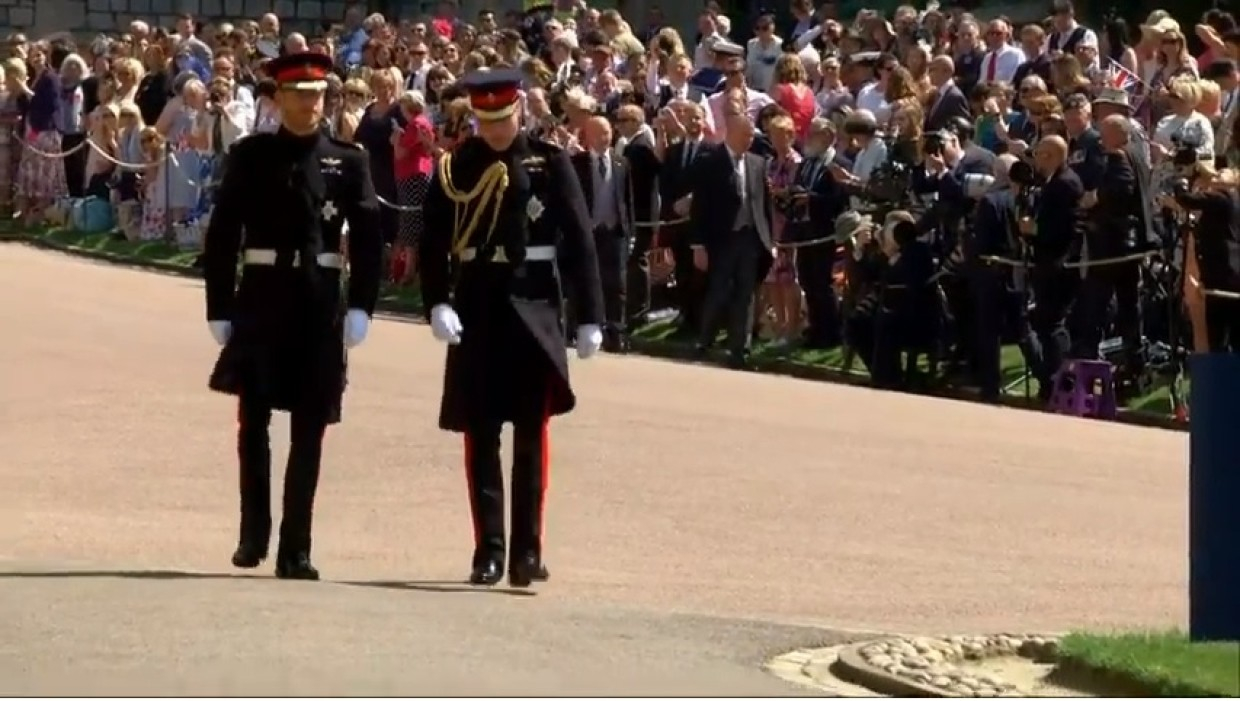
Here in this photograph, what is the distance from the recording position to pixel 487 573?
12.3 m

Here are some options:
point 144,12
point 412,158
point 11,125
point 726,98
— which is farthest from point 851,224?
point 144,12

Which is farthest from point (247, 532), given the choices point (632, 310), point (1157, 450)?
point (632, 310)

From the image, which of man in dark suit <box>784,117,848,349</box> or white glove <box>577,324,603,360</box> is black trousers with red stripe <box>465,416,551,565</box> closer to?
white glove <box>577,324,603,360</box>

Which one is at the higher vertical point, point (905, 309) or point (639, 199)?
point (639, 199)

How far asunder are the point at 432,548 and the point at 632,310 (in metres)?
10.5

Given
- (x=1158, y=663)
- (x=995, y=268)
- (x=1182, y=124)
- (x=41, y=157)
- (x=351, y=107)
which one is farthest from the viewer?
(x=41, y=157)

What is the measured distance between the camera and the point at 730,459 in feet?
53.5

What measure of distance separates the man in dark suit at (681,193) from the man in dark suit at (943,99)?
163 centimetres

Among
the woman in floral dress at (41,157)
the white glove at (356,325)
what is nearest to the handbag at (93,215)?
the woman in floral dress at (41,157)

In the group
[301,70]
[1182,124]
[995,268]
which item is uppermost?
[301,70]

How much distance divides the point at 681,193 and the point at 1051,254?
390cm

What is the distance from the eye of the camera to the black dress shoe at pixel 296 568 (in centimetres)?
1229

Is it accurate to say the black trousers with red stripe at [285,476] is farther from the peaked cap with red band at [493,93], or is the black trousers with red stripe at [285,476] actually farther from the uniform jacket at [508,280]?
the peaked cap with red band at [493,93]

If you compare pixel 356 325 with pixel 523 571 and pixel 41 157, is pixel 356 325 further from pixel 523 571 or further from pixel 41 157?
pixel 41 157
